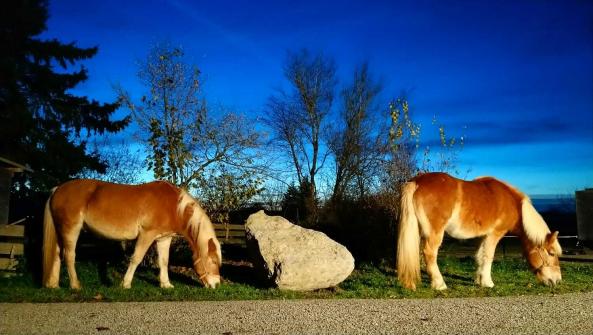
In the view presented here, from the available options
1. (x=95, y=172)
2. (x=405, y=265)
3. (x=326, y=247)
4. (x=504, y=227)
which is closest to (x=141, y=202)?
(x=326, y=247)

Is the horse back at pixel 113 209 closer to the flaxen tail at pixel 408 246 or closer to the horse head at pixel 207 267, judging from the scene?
the horse head at pixel 207 267

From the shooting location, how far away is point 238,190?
1249 centimetres

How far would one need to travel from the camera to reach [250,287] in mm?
9000

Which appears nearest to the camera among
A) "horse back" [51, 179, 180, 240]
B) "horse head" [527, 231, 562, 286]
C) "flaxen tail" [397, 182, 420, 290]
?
"flaxen tail" [397, 182, 420, 290]

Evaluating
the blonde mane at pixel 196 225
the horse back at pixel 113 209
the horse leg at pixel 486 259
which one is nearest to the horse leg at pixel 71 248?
Result: the horse back at pixel 113 209

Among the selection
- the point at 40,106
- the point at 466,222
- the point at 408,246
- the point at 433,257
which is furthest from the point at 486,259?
the point at 40,106

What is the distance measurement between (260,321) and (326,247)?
A: 3189 millimetres

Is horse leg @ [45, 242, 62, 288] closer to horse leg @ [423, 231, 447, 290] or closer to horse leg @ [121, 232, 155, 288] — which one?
horse leg @ [121, 232, 155, 288]

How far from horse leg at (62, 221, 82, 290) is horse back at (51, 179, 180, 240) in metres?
0.11

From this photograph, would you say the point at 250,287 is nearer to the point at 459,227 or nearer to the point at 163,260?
the point at 163,260

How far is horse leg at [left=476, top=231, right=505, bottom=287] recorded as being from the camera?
30.1 feet

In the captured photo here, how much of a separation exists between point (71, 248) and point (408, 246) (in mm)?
6011

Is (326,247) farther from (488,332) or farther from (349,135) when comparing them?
(349,135)

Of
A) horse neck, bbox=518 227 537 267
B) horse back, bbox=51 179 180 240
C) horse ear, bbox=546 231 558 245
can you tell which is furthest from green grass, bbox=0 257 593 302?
horse back, bbox=51 179 180 240
